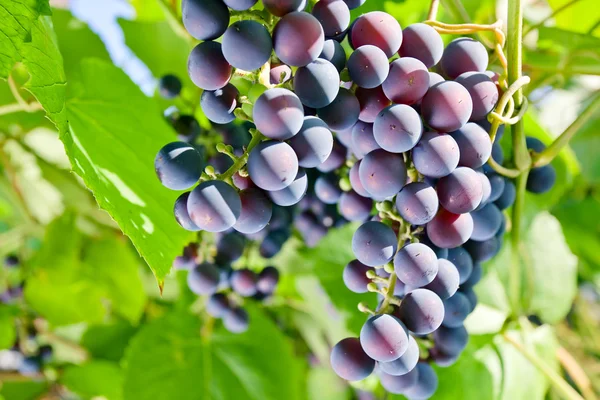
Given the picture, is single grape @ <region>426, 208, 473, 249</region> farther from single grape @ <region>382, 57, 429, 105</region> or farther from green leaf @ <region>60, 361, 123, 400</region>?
green leaf @ <region>60, 361, 123, 400</region>

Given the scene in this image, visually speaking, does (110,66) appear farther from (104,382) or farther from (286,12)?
(104,382)

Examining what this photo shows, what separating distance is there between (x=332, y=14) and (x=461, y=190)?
0.58ft

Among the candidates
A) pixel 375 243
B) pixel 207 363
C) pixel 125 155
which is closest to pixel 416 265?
pixel 375 243

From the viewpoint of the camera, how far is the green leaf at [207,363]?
841 mm

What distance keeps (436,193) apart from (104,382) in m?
1.00

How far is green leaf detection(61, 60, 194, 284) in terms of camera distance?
483mm

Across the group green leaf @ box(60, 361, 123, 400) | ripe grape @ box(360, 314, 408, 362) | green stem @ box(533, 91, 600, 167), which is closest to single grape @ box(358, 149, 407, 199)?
ripe grape @ box(360, 314, 408, 362)

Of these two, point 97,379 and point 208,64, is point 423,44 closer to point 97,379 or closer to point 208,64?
point 208,64

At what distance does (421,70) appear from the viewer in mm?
407

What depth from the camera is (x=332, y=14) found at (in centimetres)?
40

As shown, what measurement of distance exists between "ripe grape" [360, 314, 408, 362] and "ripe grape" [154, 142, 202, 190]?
Result: 186 millimetres

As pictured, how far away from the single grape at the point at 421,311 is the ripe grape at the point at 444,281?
0.07 feet

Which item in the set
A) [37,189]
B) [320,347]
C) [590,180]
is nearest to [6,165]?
[37,189]

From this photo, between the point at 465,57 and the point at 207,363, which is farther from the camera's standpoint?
the point at 207,363
